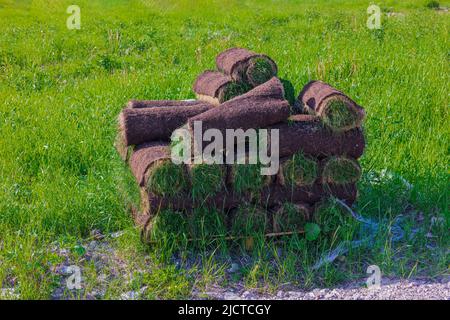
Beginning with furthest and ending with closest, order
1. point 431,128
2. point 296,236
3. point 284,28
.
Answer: point 284,28 < point 431,128 < point 296,236

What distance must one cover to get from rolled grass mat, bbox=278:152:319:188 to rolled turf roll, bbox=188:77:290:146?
311 mm

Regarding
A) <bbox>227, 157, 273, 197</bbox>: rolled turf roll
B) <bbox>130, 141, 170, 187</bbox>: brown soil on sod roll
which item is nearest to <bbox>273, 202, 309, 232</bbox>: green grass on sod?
<bbox>227, 157, 273, 197</bbox>: rolled turf roll

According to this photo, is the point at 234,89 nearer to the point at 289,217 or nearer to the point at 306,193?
the point at 306,193

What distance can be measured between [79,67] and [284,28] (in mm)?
4744

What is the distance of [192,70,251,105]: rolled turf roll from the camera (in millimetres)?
5695

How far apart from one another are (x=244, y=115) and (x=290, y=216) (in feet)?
2.77

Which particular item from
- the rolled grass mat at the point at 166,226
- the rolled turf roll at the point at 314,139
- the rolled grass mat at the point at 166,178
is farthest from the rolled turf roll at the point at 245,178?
the rolled grass mat at the point at 166,226

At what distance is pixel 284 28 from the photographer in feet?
45.4

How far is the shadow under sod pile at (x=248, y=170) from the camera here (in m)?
4.80

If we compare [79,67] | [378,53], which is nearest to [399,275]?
[378,53]

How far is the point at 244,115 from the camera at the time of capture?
15.9 ft

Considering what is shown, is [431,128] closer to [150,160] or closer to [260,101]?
[260,101]

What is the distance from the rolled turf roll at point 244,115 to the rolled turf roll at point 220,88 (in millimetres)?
703
